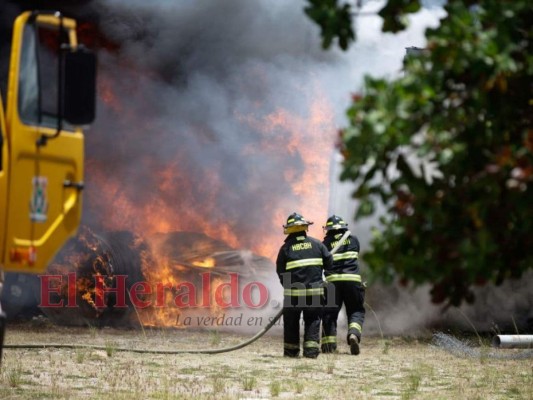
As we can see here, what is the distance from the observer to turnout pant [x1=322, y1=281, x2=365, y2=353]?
12.0 meters

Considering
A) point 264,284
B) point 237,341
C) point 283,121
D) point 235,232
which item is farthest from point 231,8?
point 237,341

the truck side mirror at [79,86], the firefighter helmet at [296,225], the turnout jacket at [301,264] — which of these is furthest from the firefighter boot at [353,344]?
the truck side mirror at [79,86]

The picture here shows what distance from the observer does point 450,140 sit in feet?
12.7

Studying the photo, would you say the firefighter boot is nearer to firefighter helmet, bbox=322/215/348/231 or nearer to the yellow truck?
firefighter helmet, bbox=322/215/348/231

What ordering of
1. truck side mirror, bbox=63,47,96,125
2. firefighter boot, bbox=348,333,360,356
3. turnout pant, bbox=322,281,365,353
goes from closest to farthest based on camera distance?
1. truck side mirror, bbox=63,47,96,125
2. firefighter boot, bbox=348,333,360,356
3. turnout pant, bbox=322,281,365,353

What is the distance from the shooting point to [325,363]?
10.8 meters

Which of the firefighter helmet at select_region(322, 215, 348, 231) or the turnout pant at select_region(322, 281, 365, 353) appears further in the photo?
the firefighter helmet at select_region(322, 215, 348, 231)

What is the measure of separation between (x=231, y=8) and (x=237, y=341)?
303 inches

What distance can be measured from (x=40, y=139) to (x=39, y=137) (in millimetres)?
36

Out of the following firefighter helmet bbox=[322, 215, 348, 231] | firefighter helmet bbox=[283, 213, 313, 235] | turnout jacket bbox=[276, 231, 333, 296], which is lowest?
turnout jacket bbox=[276, 231, 333, 296]

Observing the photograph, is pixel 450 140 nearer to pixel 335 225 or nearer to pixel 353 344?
pixel 353 344

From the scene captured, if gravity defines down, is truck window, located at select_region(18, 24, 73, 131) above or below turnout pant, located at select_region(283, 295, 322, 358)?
above

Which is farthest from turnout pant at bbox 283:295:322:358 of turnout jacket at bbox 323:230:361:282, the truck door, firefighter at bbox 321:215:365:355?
the truck door

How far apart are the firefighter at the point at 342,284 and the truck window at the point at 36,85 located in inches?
290
